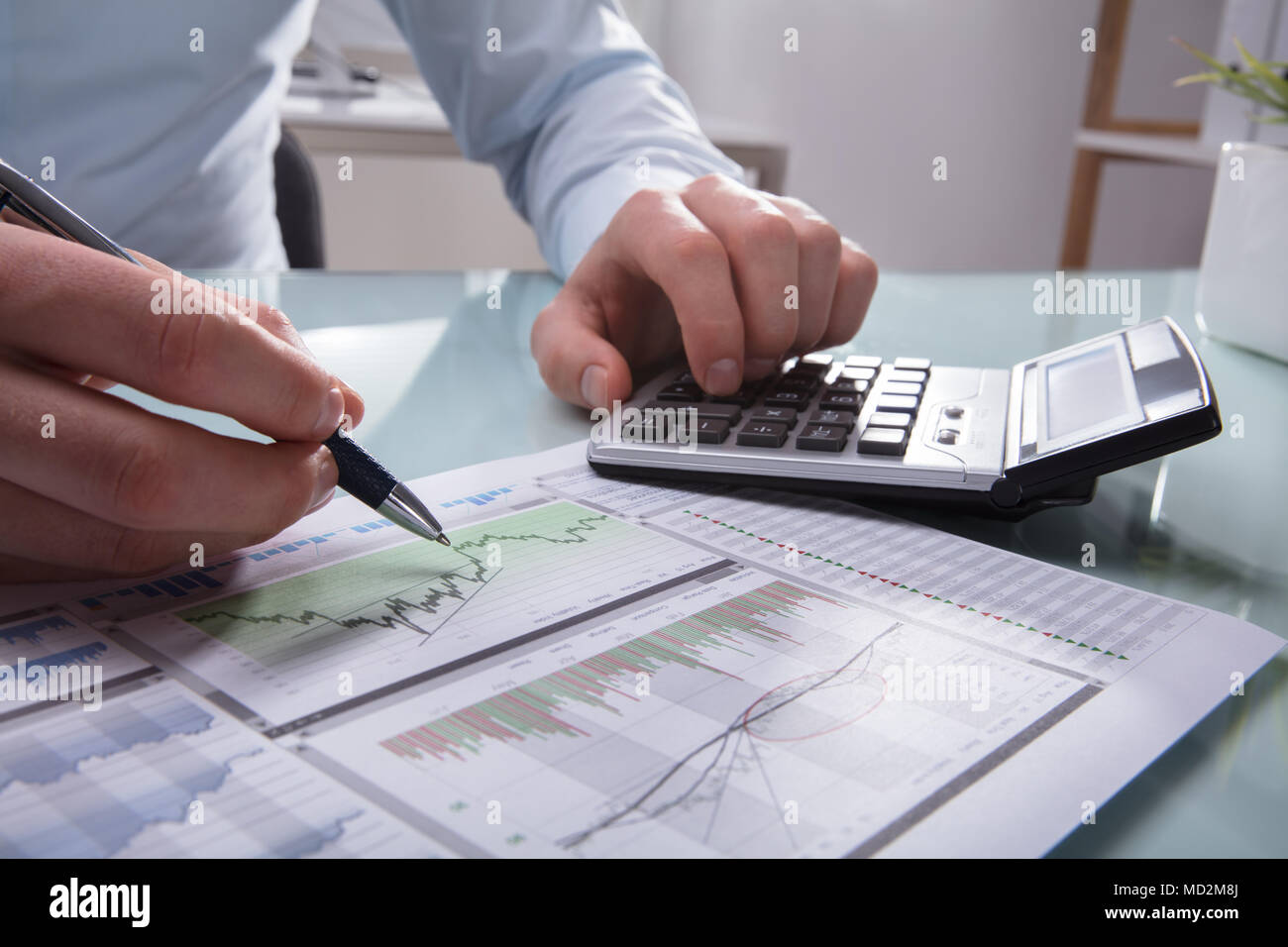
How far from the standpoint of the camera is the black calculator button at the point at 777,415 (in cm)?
42

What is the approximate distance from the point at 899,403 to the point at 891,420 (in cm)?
2

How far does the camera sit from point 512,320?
0.67 metres

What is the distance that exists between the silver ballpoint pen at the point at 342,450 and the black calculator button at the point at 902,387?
22 centimetres

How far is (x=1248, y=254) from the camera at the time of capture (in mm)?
625

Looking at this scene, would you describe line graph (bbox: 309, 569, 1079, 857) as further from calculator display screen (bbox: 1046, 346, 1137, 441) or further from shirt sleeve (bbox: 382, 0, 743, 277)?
shirt sleeve (bbox: 382, 0, 743, 277)

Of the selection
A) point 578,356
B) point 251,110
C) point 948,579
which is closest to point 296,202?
point 251,110

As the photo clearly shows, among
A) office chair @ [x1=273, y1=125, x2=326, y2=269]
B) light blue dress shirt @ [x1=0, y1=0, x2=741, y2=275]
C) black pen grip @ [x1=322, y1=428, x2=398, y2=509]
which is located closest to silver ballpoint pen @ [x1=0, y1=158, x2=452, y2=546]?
black pen grip @ [x1=322, y1=428, x2=398, y2=509]

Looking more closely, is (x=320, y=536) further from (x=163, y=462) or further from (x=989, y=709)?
(x=989, y=709)

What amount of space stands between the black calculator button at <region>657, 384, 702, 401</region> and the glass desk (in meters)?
0.04

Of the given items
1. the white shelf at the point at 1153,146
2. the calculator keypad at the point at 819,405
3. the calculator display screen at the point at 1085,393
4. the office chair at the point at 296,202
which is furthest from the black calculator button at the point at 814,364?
the white shelf at the point at 1153,146

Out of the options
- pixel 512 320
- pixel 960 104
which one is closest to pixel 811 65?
Result: pixel 960 104

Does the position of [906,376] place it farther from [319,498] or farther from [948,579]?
[319,498]

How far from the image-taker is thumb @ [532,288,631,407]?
0.46 metres

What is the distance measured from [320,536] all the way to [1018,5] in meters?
1.74
